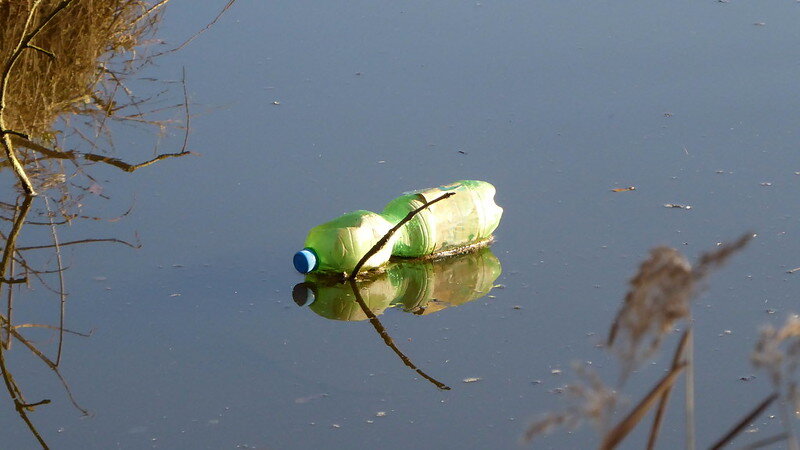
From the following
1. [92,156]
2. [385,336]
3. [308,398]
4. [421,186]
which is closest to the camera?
[308,398]

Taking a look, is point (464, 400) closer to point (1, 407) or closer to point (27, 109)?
point (1, 407)

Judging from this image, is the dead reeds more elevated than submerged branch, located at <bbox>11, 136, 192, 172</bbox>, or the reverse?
submerged branch, located at <bbox>11, 136, 192, 172</bbox>

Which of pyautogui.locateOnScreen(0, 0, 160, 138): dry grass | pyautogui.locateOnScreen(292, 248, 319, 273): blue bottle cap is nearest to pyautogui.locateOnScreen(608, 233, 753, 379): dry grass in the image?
pyautogui.locateOnScreen(292, 248, 319, 273): blue bottle cap

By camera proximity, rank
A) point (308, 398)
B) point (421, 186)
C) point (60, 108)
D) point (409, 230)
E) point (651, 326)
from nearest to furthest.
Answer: point (651, 326)
point (308, 398)
point (409, 230)
point (421, 186)
point (60, 108)

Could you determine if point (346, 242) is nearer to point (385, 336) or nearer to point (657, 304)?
point (385, 336)

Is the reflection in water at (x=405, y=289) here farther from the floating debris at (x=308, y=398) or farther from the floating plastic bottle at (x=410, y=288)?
the floating debris at (x=308, y=398)

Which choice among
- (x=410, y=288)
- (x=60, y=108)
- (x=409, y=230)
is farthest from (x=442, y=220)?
(x=60, y=108)

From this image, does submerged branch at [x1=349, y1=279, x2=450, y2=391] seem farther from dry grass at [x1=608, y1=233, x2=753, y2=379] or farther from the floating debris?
dry grass at [x1=608, y1=233, x2=753, y2=379]
